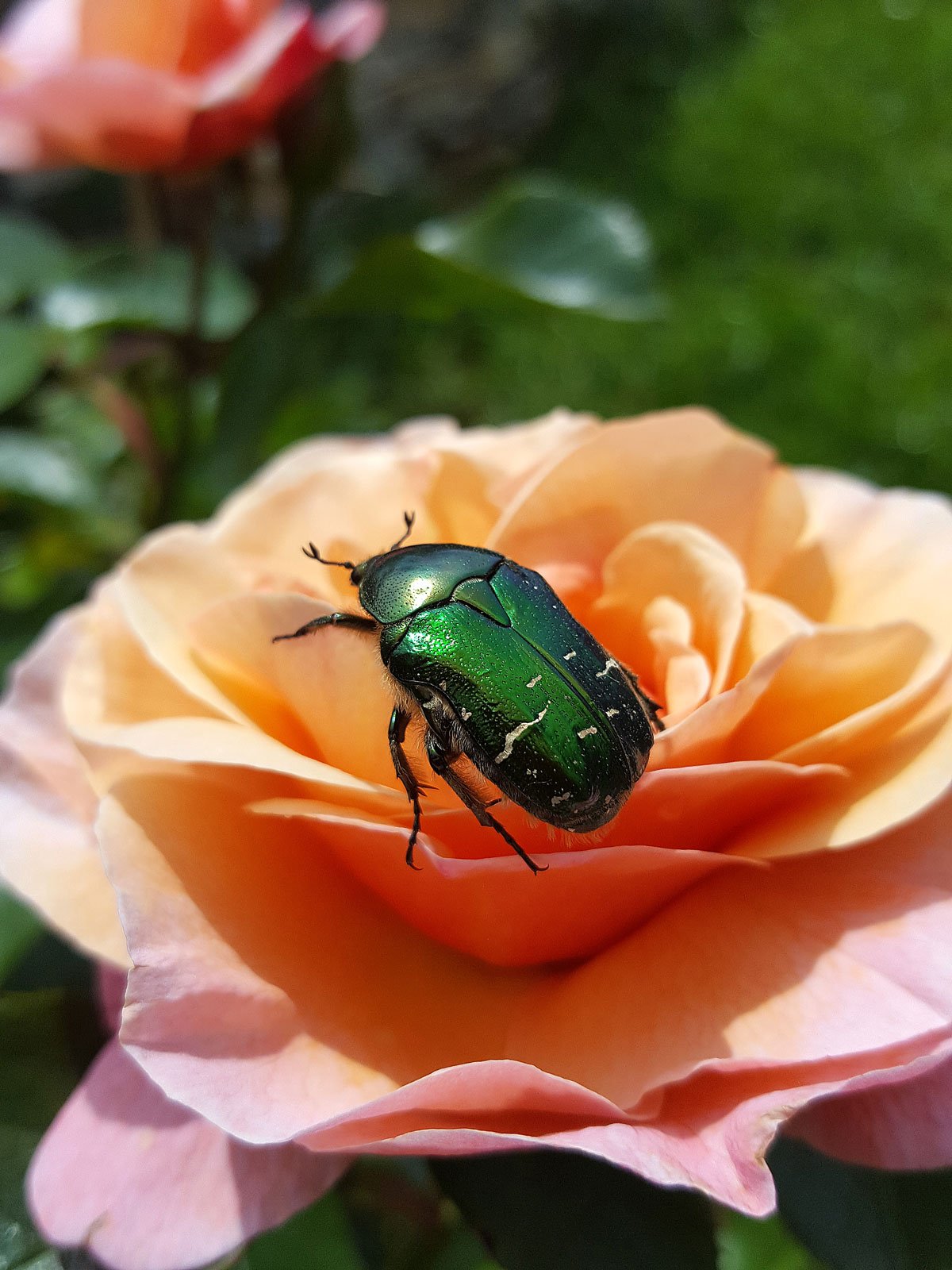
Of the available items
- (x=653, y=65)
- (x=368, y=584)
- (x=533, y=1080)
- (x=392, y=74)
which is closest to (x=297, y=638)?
(x=368, y=584)

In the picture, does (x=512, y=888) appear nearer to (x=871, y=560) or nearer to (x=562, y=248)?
(x=871, y=560)

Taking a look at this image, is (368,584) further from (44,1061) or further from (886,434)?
(886,434)

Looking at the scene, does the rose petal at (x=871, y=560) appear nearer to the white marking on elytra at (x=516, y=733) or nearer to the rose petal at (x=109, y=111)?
the white marking on elytra at (x=516, y=733)

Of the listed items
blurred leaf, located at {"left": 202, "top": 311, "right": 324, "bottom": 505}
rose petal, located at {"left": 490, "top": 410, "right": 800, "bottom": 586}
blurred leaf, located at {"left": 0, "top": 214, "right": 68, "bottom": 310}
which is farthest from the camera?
blurred leaf, located at {"left": 0, "top": 214, "right": 68, "bottom": 310}

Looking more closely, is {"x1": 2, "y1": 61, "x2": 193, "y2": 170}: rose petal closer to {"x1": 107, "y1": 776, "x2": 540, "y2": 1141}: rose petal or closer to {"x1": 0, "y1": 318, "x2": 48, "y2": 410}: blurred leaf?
{"x1": 0, "y1": 318, "x2": 48, "y2": 410}: blurred leaf

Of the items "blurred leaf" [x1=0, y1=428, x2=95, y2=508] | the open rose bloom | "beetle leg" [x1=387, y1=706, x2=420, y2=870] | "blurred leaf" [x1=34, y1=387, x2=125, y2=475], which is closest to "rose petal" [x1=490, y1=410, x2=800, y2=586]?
the open rose bloom

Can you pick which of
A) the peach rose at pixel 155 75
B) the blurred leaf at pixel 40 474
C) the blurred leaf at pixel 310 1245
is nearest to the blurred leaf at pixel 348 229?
the peach rose at pixel 155 75
